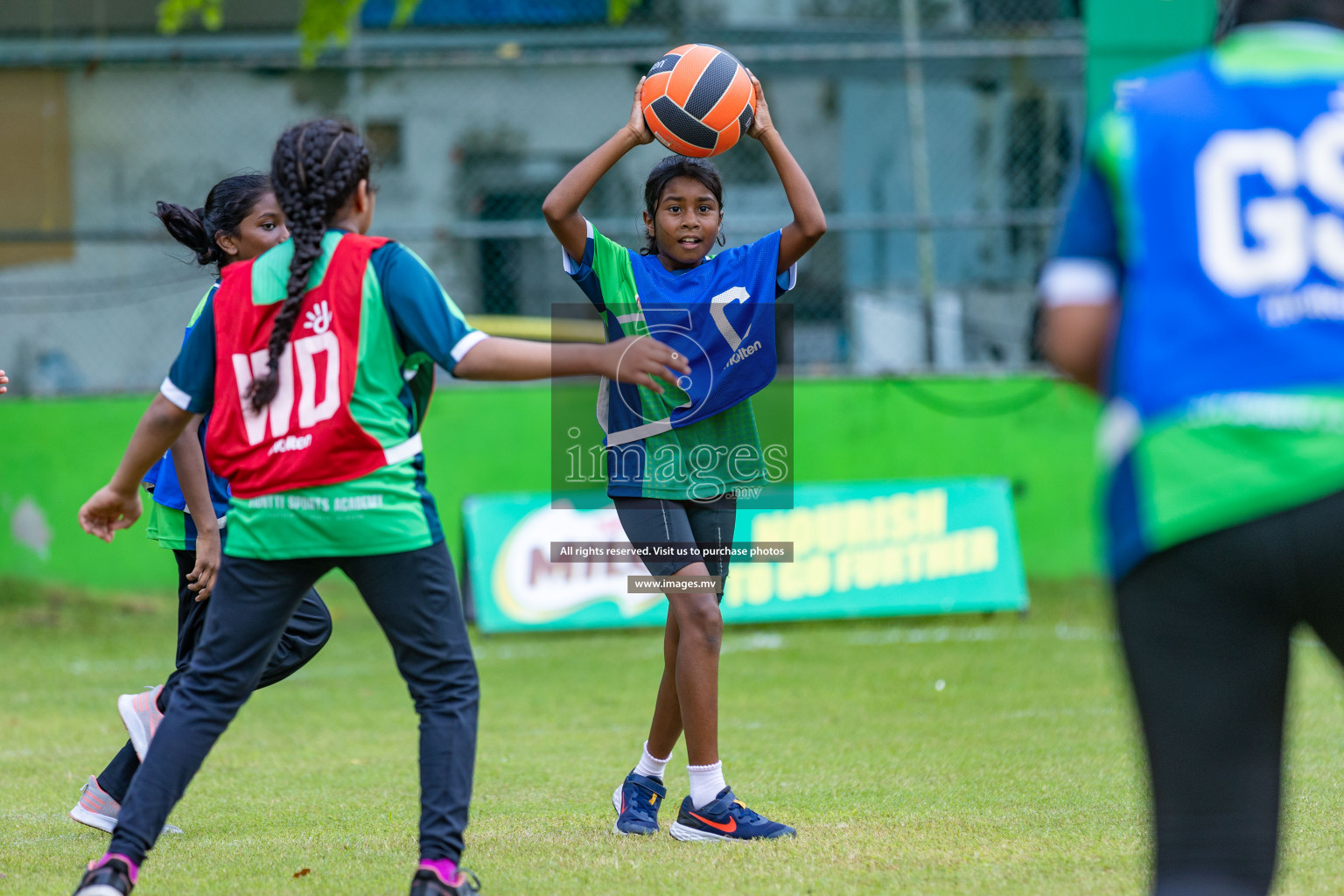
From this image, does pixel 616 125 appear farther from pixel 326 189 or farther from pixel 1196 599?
pixel 1196 599

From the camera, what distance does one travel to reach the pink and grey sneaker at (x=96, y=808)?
14.5 ft

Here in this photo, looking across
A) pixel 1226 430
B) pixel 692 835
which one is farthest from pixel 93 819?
pixel 1226 430

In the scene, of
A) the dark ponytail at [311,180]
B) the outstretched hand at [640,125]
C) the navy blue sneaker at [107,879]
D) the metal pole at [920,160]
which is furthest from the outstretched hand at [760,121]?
the metal pole at [920,160]

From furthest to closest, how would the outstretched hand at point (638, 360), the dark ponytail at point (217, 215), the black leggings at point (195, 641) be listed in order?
the dark ponytail at point (217, 215)
the black leggings at point (195, 641)
the outstretched hand at point (638, 360)

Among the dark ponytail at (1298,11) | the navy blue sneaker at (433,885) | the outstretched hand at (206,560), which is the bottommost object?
the navy blue sneaker at (433,885)

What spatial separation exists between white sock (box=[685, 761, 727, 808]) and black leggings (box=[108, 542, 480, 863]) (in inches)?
46.2

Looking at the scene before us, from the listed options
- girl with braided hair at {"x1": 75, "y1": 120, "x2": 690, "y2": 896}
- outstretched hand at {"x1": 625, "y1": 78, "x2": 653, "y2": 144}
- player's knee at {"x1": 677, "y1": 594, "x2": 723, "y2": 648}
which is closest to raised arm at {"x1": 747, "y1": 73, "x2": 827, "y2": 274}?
outstretched hand at {"x1": 625, "y1": 78, "x2": 653, "y2": 144}

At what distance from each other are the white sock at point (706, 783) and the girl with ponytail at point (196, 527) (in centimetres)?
134

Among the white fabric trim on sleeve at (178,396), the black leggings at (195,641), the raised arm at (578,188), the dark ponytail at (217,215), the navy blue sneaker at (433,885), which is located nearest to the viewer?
the navy blue sneaker at (433,885)

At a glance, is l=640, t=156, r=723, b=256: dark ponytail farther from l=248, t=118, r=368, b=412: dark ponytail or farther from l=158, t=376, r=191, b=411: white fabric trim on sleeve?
l=158, t=376, r=191, b=411: white fabric trim on sleeve

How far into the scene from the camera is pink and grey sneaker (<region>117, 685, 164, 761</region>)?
435 cm

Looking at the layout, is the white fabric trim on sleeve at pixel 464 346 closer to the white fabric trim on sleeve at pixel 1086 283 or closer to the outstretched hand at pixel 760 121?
the white fabric trim on sleeve at pixel 1086 283

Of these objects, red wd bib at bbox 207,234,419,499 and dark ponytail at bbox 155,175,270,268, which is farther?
dark ponytail at bbox 155,175,270,268

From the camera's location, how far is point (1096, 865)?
3828 millimetres
